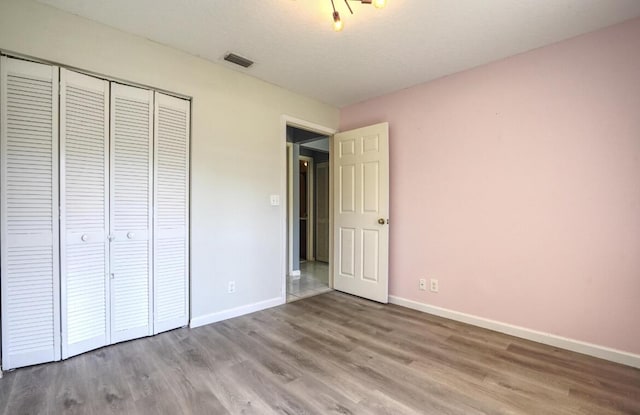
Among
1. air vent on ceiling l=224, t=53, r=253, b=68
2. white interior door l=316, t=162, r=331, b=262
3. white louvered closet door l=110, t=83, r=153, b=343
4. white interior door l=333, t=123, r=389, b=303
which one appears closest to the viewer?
white louvered closet door l=110, t=83, r=153, b=343

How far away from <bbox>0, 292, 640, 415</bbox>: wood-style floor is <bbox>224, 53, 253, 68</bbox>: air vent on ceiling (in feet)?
8.17

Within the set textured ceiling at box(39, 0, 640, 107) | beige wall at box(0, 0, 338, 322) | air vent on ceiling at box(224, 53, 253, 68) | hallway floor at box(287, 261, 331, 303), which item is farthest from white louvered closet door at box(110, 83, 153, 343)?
hallway floor at box(287, 261, 331, 303)

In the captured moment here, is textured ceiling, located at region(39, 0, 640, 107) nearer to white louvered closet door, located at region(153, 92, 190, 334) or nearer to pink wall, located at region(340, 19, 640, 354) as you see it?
pink wall, located at region(340, 19, 640, 354)

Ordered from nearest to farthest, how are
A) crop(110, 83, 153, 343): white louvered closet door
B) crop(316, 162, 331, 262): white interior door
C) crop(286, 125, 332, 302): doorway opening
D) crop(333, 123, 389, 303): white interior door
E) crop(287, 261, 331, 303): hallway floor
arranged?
crop(110, 83, 153, 343): white louvered closet door
crop(333, 123, 389, 303): white interior door
crop(287, 261, 331, 303): hallway floor
crop(286, 125, 332, 302): doorway opening
crop(316, 162, 331, 262): white interior door

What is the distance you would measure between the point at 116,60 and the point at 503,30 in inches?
118

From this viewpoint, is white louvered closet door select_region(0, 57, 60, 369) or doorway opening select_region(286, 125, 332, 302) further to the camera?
doorway opening select_region(286, 125, 332, 302)

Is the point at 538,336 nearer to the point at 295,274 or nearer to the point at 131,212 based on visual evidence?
the point at 295,274

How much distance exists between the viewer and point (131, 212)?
2391 mm

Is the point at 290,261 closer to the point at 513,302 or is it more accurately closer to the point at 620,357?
the point at 513,302

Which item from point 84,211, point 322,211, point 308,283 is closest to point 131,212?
point 84,211

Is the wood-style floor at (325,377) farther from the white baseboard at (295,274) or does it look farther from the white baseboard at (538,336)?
the white baseboard at (295,274)

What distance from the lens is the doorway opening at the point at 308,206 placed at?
4879mm

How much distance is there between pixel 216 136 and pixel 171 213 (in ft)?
2.76

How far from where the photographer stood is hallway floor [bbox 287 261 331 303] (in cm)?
377
